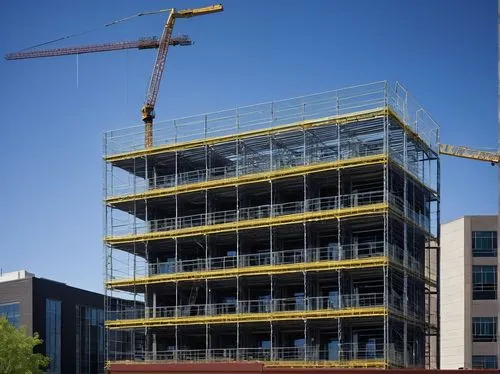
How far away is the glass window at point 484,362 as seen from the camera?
267ft

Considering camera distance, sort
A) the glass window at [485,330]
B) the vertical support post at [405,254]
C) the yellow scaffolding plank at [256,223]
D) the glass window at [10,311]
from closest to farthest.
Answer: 1. the yellow scaffolding plank at [256,223]
2. the vertical support post at [405,254]
3. the glass window at [10,311]
4. the glass window at [485,330]

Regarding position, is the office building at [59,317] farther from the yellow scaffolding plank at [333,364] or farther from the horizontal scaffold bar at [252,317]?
the yellow scaffolding plank at [333,364]

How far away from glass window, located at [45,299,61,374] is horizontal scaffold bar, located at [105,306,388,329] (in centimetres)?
1465

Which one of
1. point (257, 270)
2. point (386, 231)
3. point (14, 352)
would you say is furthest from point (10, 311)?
point (386, 231)

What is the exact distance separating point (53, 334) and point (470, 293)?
1510 inches

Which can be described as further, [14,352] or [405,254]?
[14,352]

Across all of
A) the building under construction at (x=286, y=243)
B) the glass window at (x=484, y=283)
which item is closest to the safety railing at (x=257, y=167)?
the building under construction at (x=286, y=243)

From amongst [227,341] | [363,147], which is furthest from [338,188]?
[227,341]

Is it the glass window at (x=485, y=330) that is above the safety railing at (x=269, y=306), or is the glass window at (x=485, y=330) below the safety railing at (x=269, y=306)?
below

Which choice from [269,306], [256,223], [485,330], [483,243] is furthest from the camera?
[483,243]

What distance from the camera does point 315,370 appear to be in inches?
2141

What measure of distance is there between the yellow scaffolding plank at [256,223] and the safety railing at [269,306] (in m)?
5.19

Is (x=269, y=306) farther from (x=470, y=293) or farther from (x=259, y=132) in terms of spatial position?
(x=470, y=293)

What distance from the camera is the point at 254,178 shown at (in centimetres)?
6278
